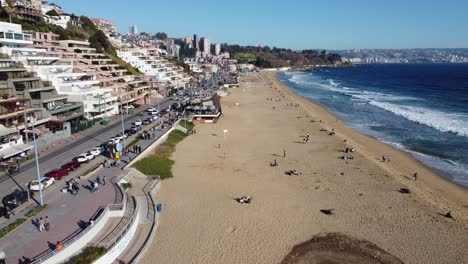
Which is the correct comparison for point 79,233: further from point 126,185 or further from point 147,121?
point 147,121

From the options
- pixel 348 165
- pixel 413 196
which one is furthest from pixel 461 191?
pixel 348 165

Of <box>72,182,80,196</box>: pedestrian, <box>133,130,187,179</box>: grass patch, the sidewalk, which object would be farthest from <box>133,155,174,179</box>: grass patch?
<box>72,182,80,196</box>: pedestrian

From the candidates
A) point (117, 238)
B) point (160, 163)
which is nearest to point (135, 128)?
point (160, 163)

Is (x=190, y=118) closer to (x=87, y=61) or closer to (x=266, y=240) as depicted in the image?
(x=87, y=61)

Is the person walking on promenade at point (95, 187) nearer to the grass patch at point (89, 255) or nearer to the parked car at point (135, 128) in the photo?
the grass patch at point (89, 255)

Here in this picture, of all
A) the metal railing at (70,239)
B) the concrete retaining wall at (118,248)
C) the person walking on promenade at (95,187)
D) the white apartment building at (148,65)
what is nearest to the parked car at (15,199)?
the person walking on promenade at (95,187)

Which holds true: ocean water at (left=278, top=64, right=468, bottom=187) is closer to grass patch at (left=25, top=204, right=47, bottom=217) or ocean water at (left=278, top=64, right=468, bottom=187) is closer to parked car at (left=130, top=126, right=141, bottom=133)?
parked car at (left=130, top=126, right=141, bottom=133)

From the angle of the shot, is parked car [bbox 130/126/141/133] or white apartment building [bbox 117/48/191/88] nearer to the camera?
parked car [bbox 130/126/141/133]
